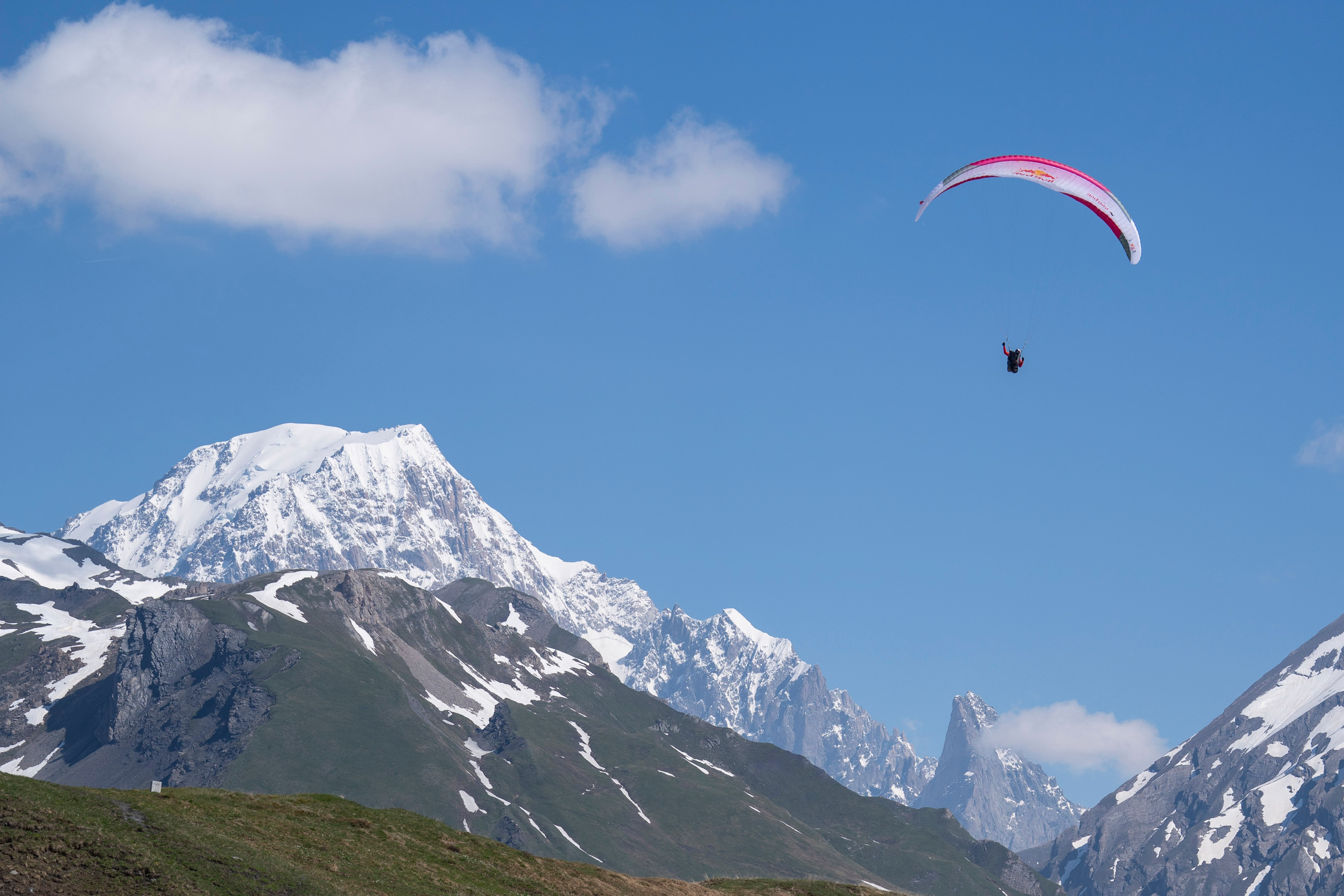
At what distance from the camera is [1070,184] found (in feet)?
284

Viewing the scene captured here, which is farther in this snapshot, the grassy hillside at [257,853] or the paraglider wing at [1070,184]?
the paraglider wing at [1070,184]

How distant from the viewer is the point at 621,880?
60.9 metres

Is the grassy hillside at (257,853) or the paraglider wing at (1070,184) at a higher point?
the paraglider wing at (1070,184)

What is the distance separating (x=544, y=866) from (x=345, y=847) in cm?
1067

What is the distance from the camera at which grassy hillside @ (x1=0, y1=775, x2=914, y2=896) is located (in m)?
40.4

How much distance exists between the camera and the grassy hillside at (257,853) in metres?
40.4

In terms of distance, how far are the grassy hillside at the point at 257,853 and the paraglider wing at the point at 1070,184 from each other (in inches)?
1910

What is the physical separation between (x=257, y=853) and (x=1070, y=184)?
68529 millimetres

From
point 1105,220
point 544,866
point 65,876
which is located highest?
point 1105,220

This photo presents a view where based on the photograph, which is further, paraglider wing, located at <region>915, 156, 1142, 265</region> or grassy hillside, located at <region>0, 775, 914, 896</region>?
paraglider wing, located at <region>915, 156, 1142, 265</region>

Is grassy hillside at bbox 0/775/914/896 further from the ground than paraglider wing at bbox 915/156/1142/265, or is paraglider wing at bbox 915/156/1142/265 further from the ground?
paraglider wing at bbox 915/156/1142/265

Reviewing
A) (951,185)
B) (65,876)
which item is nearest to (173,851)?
(65,876)

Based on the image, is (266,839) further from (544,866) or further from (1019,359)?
(1019,359)

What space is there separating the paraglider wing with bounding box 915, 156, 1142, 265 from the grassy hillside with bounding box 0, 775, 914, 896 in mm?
48515
